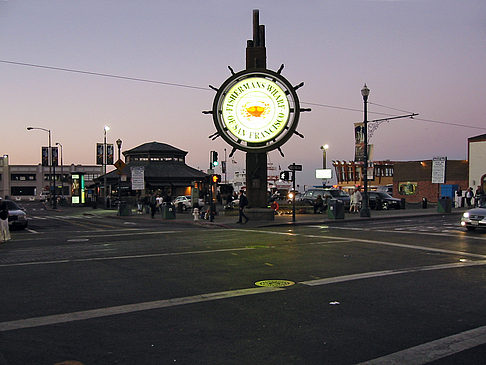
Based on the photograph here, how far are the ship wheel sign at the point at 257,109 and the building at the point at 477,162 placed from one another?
32.4m

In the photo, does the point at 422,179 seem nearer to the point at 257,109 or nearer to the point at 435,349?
the point at 257,109

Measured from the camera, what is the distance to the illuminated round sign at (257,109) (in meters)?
26.7

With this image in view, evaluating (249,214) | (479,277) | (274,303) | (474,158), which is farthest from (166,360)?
(474,158)

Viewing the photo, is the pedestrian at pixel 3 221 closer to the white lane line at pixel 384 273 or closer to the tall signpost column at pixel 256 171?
the white lane line at pixel 384 273

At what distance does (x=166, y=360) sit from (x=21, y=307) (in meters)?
3.32

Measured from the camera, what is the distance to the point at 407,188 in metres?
60.0

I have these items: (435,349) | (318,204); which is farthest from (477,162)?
(435,349)

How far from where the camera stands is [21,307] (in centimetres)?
704

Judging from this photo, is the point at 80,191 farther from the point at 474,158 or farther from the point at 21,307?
the point at 21,307

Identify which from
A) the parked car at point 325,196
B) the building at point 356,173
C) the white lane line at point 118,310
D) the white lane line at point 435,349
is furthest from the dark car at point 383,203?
the building at point 356,173

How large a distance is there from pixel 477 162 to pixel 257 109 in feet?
113

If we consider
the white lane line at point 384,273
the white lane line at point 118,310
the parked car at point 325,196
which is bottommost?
the white lane line at point 384,273

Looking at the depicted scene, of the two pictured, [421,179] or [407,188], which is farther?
[407,188]

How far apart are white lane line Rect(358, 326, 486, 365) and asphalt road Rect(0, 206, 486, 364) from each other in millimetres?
22
